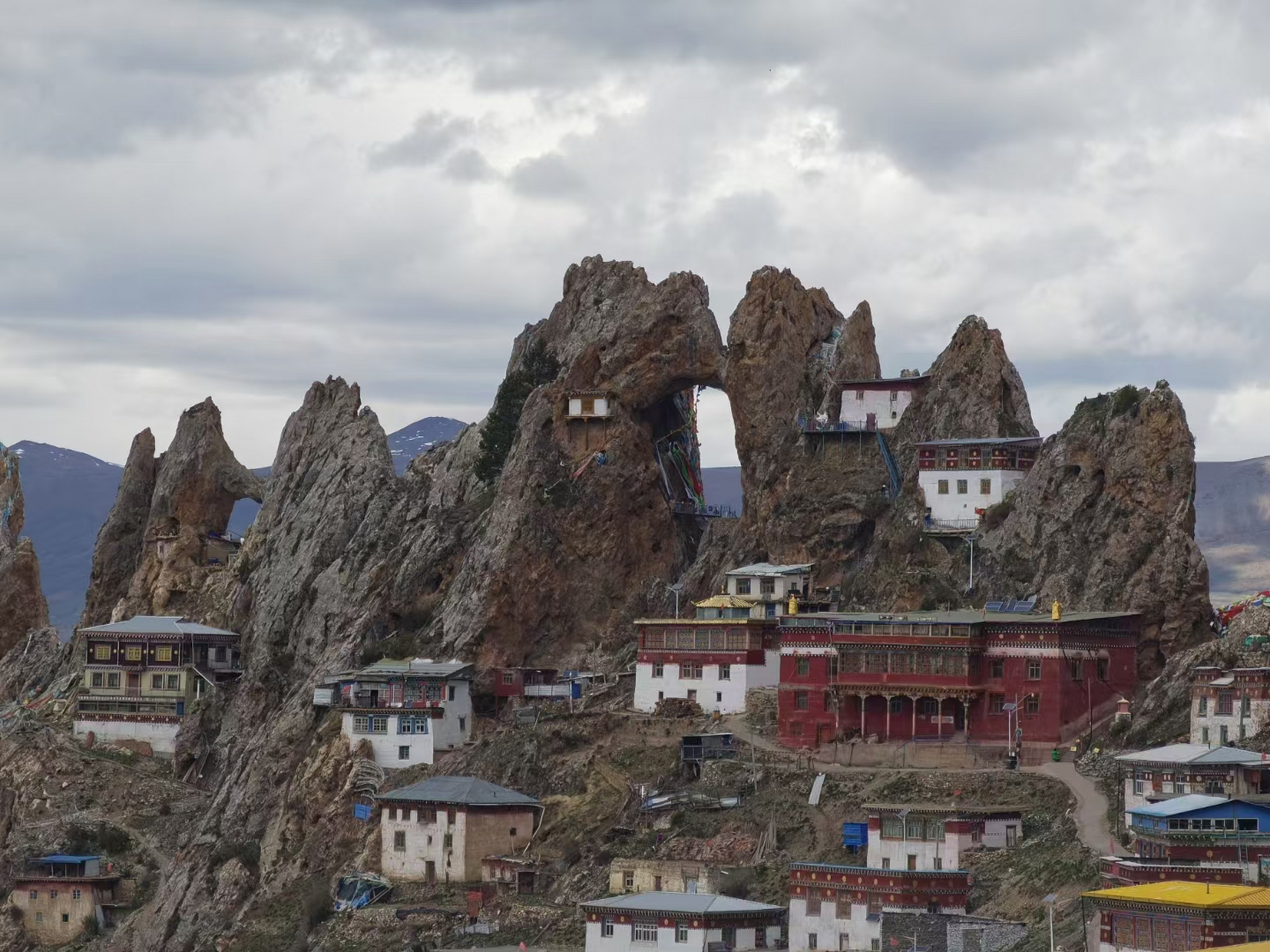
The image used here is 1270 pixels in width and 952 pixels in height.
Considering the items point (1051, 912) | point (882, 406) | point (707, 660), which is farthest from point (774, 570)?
point (1051, 912)

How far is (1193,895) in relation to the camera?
10325 cm

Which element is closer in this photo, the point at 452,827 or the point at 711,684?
the point at 452,827

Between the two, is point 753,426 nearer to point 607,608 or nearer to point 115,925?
point 607,608

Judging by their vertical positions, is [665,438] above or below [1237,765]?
above

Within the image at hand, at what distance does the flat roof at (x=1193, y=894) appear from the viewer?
101 metres

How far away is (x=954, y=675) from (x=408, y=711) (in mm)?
36806

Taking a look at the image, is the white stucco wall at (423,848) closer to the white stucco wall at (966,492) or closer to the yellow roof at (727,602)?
the yellow roof at (727,602)

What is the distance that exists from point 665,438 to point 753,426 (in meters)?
11.3

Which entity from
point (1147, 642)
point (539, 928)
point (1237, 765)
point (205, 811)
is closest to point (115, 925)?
point (205, 811)

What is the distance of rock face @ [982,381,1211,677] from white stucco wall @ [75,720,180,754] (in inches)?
2632

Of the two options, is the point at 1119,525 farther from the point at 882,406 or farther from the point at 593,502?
the point at 593,502

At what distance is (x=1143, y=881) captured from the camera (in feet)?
359

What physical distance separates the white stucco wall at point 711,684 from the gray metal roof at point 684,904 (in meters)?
28.8

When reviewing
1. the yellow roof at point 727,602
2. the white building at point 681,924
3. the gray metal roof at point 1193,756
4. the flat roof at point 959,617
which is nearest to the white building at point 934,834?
the white building at point 681,924
